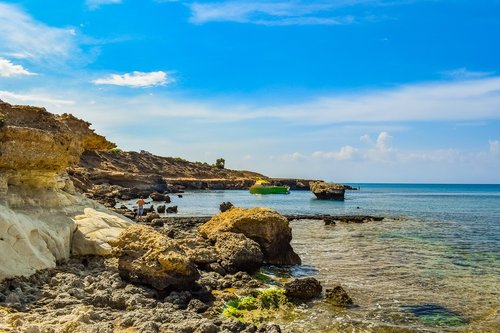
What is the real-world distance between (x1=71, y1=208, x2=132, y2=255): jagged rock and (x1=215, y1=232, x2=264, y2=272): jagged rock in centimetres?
450

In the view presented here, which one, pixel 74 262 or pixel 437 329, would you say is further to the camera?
pixel 74 262

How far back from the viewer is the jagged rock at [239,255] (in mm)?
18922

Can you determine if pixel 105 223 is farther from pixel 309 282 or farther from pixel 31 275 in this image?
pixel 309 282

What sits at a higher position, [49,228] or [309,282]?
[49,228]

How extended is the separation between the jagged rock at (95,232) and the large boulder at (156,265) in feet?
7.34

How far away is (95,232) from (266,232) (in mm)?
8321

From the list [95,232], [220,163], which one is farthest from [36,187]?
[220,163]

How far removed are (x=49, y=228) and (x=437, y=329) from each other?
13.7m

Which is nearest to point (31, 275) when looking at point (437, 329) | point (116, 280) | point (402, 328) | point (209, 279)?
point (116, 280)

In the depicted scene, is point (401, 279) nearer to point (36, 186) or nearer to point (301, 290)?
point (301, 290)

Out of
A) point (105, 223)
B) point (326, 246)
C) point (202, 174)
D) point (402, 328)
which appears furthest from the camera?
point (202, 174)

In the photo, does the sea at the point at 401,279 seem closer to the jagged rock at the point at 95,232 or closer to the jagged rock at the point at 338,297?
the jagged rock at the point at 338,297

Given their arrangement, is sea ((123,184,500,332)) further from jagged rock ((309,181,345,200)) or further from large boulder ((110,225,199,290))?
jagged rock ((309,181,345,200))

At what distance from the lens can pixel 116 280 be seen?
14625 millimetres
